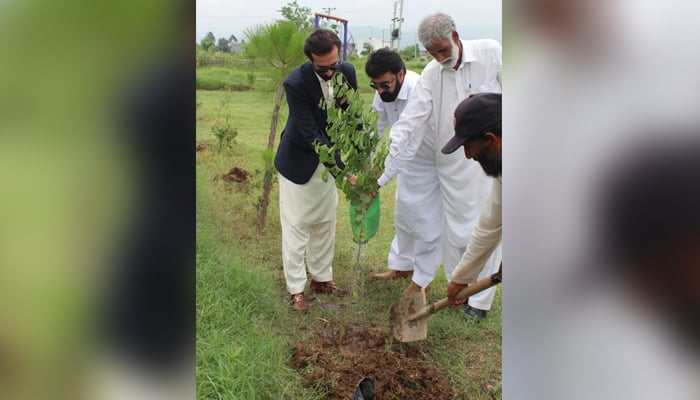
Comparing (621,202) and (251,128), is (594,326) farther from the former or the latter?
(251,128)

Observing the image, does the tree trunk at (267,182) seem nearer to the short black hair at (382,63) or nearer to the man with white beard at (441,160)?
the short black hair at (382,63)

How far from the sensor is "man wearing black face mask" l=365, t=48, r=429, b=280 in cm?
308

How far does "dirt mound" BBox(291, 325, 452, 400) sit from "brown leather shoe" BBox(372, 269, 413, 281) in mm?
408

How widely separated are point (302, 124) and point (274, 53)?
0.52 m

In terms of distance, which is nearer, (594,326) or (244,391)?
(594,326)

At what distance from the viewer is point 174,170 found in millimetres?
1206

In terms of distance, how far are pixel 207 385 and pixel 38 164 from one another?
57.1 inches

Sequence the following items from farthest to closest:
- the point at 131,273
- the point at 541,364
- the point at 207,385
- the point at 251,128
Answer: the point at 251,128, the point at 207,385, the point at 541,364, the point at 131,273

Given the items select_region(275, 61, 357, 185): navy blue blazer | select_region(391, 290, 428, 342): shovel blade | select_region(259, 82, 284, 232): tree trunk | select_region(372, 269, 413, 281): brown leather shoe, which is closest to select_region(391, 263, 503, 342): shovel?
select_region(391, 290, 428, 342): shovel blade

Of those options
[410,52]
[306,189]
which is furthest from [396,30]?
[306,189]

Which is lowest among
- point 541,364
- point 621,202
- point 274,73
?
point 541,364

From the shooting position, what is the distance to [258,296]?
10.3ft

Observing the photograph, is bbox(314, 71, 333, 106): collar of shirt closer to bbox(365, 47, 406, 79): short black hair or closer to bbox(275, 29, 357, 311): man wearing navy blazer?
bbox(275, 29, 357, 311): man wearing navy blazer

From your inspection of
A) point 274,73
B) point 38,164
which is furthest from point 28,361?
point 274,73
